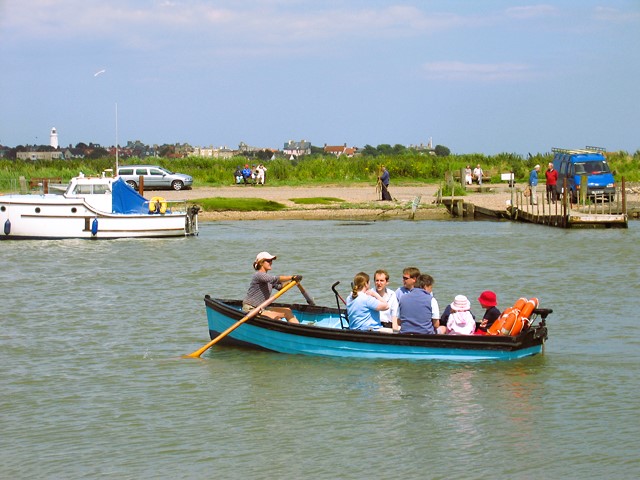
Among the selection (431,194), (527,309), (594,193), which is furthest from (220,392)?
(431,194)

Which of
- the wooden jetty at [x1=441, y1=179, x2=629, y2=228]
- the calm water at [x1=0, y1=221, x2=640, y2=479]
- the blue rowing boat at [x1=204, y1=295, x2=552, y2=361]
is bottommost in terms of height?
the calm water at [x1=0, y1=221, x2=640, y2=479]

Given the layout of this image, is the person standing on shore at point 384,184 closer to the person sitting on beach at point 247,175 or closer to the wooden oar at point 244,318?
the person sitting on beach at point 247,175

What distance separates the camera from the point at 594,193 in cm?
4144

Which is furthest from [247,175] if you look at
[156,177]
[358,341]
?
[358,341]

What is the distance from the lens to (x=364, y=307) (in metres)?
15.9

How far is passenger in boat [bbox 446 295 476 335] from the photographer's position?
614 inches

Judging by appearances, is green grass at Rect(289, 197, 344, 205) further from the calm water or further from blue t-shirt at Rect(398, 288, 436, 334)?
blue t-shirt at Rect(398, 288, 436, 334)

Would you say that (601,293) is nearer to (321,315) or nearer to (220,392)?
(321,315)

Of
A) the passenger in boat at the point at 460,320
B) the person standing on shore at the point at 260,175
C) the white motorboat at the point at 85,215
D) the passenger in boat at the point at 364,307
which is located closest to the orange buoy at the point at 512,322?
the passenger in boat at the point at 460,320

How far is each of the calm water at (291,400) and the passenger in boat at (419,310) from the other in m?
0.60

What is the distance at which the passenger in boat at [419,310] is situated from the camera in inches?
612

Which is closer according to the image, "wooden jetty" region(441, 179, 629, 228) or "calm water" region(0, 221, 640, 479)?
"calm water" region(0, 221, 640, 479)

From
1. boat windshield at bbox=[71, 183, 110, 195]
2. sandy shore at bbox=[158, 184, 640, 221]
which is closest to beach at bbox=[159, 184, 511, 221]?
sandy shore at bbox=[158, 184, 640, 221]

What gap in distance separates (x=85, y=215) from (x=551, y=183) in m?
17.2
